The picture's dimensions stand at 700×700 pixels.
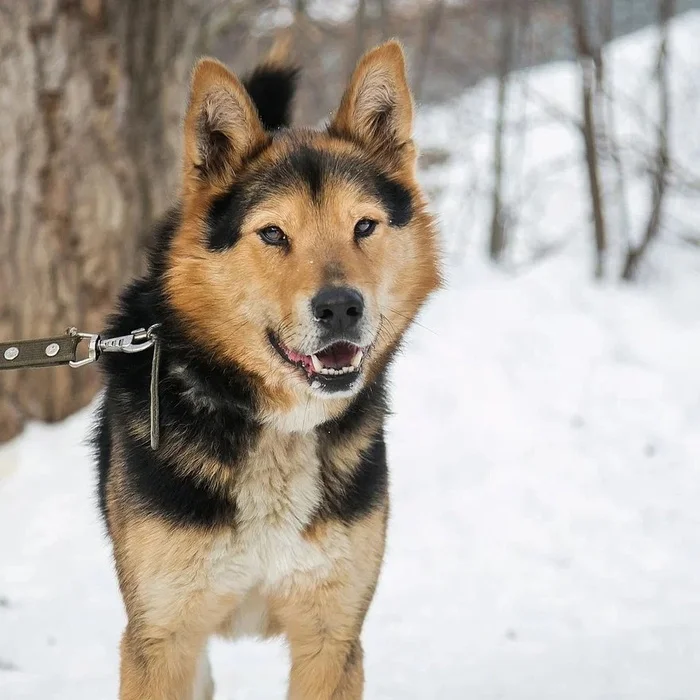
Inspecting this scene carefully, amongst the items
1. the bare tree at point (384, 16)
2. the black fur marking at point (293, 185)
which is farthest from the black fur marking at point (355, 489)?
the bare tree at point (384, 16)

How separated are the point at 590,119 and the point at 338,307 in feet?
22.0

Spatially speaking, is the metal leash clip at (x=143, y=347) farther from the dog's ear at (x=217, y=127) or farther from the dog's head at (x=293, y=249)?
the dog's ear at (x=217, y=127)

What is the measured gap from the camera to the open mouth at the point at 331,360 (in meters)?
2.79

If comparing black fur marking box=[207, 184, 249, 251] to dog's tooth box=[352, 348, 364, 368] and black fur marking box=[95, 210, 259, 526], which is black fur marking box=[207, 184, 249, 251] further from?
dog's tooth box=[352, 348, 364, 368]

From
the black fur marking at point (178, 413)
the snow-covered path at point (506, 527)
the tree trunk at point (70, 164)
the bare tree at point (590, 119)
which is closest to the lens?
the black fur marking at point (178, 413)

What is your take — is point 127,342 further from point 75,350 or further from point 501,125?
point 501,125

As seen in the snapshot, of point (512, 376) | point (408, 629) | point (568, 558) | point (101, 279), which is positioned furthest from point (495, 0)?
point (408, 629)

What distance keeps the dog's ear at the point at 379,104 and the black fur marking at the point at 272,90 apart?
1.76 ft

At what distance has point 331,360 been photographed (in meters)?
2.82

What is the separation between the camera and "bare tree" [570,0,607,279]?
333 inches

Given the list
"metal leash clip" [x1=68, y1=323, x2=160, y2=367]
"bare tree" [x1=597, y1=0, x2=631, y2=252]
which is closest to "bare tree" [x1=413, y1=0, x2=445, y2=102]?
"bare tree" [x1=597, y1=0, x2=631, y2=252]

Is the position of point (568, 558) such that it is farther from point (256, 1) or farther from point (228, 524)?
point (256, 1)

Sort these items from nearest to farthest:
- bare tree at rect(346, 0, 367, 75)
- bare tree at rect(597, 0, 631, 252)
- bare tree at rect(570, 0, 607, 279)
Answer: bare tree at rect(570, 0, 607, 279) → bare tree at rect(597, 0, 631, 252) → bare tree at rect(346, 0, 367, 75)

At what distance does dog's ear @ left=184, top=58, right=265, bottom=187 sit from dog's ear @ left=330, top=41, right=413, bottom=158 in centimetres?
34
